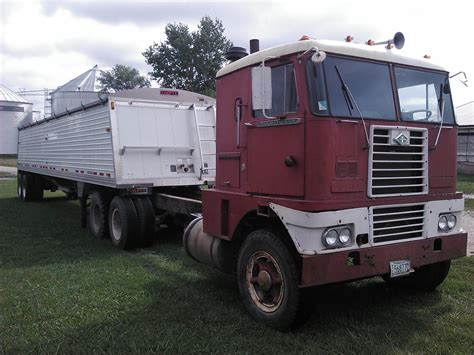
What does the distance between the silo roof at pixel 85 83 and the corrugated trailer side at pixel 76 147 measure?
4126cm

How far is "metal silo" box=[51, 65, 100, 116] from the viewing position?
158 ft

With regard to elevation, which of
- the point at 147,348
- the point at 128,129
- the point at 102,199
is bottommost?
the point at 147,348

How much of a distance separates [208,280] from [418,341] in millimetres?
2819

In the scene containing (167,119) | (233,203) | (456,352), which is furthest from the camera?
(167,119)

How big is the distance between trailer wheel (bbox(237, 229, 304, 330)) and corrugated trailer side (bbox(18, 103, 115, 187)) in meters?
4.17

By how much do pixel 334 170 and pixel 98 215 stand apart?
20.7ft

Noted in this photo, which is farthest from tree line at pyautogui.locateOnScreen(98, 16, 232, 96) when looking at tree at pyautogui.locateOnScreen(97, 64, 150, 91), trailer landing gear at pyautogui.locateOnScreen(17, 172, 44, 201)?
trailer landing gear at pyautogui.locateOnScreen(17, 172, 44, 201)

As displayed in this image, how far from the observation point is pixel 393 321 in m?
4.72

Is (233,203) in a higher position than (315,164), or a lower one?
lower

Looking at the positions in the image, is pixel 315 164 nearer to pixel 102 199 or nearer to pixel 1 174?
pixel 102 199

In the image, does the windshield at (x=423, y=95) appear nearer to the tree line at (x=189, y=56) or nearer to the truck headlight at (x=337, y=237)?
the truck headlight at (x=337, y=237)

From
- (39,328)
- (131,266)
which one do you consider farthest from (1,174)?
(39,328)

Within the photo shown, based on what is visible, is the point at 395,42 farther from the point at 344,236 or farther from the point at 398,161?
the point at 344,236

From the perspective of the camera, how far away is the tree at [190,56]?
46.1 metres
